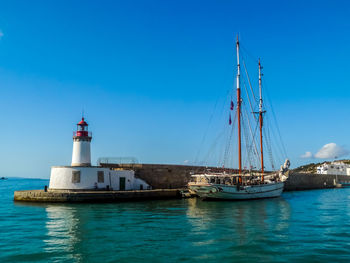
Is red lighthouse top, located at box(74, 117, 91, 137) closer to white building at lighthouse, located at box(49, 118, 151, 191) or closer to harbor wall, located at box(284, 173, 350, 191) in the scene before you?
white building at lighthouse, located at box(49, 118, 151, 191)

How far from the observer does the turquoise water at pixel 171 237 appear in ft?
39.1

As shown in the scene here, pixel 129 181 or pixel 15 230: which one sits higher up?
pixel 129 181

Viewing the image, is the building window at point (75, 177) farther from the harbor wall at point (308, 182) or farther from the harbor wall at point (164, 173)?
the harbor wall at point (308, 182)

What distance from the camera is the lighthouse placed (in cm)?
3241

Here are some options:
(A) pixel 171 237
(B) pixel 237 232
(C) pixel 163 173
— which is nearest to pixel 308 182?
(C) pixel 163 173

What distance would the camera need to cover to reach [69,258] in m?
11.7

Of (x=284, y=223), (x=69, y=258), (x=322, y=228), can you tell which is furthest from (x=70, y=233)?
(x=322, y=228)

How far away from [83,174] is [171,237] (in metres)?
19.0

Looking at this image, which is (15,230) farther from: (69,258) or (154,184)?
(154,184)

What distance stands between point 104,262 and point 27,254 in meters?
3.69

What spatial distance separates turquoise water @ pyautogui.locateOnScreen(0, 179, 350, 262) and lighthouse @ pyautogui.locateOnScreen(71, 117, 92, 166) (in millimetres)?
9528

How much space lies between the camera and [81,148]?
32.5 metres

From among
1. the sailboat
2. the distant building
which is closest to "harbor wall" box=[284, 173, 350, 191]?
the distant building

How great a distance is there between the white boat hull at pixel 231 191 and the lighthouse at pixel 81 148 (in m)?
11.5
